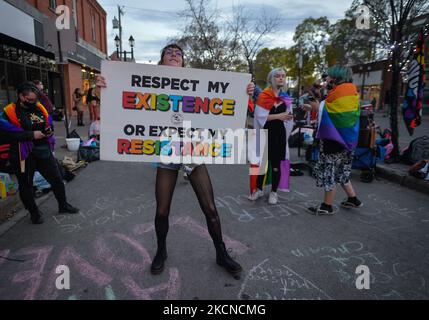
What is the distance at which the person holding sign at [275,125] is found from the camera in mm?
4207

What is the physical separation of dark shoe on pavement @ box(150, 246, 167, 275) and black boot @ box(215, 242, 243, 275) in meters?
0.51

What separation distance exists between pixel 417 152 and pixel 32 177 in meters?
7.10

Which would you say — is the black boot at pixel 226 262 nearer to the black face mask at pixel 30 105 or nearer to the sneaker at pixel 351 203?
the sneaker at pixel 351 203

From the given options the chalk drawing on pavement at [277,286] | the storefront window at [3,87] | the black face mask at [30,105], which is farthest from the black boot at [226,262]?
the storefront window at [3,87]

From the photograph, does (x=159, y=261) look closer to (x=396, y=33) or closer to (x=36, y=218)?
(x=36, y=218)

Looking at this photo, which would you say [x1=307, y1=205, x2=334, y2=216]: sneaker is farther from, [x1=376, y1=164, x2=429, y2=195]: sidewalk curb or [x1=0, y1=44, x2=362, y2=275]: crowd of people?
[x1=376, y1=164, x2=429, y2=195]: sidewalk curb

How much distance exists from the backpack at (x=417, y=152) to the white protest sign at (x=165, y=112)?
5226 millimetres

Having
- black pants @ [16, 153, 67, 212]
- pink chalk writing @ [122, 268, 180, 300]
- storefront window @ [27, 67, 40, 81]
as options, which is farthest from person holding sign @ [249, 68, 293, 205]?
storefront window @ [27, 67, 40, 81]

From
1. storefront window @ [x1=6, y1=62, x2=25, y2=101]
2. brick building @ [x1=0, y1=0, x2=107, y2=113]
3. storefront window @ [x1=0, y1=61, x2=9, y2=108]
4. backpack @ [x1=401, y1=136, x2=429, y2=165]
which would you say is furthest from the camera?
storefront window @ [x1=6, y1=62, x2=25, y2=101]

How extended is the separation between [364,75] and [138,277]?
44.3m

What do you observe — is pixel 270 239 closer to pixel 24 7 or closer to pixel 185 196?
pixel 185 196

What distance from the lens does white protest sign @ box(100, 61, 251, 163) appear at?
2.58 m

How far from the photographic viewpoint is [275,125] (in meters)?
4.36
